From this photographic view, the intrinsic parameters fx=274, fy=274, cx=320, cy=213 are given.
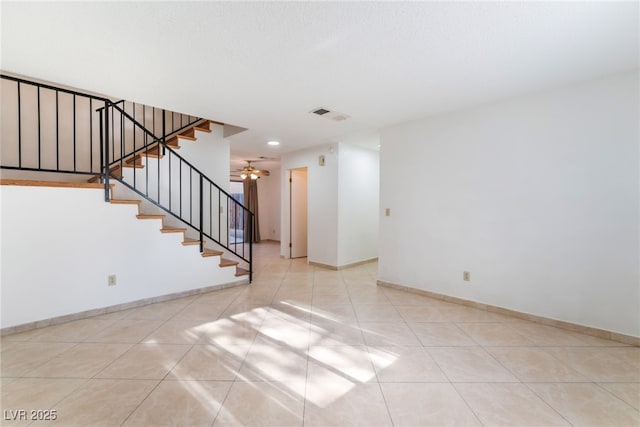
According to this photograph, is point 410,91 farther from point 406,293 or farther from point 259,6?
point 406,293

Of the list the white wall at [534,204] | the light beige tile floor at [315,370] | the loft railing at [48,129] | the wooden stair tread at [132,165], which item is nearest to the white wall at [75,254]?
the light beige tile floor at [315,370]

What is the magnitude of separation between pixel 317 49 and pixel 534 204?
2.69 meters

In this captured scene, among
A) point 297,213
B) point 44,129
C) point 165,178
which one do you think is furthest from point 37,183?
point 297,213

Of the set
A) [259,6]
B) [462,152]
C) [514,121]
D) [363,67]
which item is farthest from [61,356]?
[514,121]

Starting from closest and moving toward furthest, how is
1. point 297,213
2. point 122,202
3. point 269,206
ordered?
point 122,202
point 297,213
point 269,206

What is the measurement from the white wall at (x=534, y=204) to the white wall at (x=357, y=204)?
55.4 inches

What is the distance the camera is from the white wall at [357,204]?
5246 millimetres

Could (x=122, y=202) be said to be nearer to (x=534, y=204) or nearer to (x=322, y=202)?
(x=322, y=202)

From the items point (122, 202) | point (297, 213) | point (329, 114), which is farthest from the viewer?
point (297, 213)

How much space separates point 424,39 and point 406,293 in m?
3.12

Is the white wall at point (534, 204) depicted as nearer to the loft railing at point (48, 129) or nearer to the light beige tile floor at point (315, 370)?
the light beige tile floor at point (315, 370)

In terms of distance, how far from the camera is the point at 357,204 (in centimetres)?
555

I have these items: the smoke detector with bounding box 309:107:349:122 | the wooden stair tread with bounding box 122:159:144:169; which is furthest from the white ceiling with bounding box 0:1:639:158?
the wooden stair tread with bounding box 122:159:144:169

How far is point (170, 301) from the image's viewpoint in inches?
138
